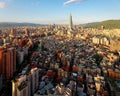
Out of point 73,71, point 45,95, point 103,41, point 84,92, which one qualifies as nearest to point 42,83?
point 45,95

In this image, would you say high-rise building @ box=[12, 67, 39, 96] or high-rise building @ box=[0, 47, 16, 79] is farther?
high-rise building @ box=[0, 47, 16, 79]

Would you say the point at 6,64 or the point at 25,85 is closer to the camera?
the point at 25,85

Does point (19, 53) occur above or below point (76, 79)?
above

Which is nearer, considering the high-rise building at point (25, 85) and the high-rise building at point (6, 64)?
the high-rise building at point (25, 85)

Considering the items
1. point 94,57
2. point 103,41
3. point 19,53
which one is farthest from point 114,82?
point 103,41

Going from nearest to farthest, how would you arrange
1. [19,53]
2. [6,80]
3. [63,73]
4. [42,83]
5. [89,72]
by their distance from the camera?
[42,83] → [6,80] → [63,73] → [89,72] → [19,53]

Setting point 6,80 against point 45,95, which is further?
point 6,80

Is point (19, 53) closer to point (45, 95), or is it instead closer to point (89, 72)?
point (89, 72)

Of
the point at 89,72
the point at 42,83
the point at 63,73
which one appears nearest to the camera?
the point at 42,83

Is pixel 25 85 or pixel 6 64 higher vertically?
pixel 6 64
